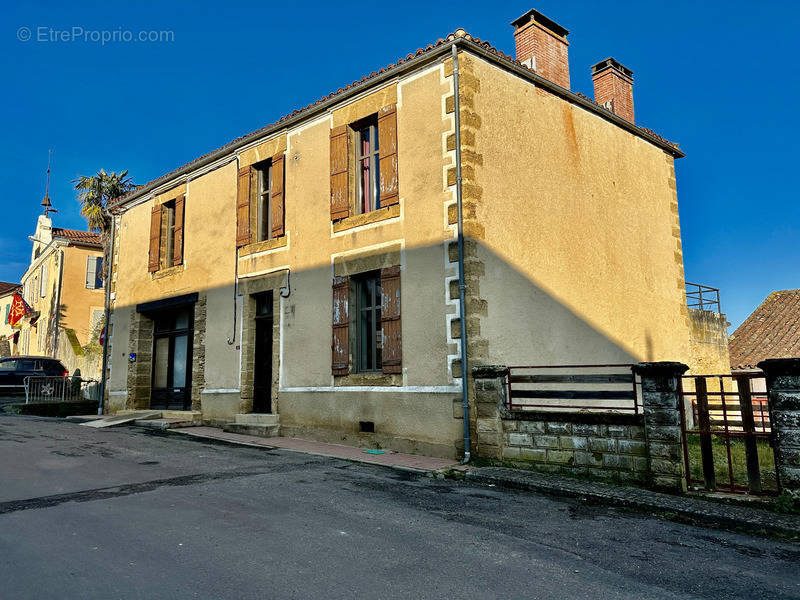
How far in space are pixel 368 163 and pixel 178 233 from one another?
250 inches

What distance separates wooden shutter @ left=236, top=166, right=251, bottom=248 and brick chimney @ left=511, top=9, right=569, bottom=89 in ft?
21.0

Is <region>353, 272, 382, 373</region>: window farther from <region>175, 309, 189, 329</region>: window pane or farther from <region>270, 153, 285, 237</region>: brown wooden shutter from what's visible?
<region>175, 309, 189, 329</region>: window pane

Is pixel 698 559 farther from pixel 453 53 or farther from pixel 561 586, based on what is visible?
pixel 453 53

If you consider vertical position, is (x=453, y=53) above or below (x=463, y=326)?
above

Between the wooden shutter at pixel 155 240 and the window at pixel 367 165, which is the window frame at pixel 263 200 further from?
the wooden shutter at pixel 155 240

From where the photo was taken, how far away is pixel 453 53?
9.41 meters

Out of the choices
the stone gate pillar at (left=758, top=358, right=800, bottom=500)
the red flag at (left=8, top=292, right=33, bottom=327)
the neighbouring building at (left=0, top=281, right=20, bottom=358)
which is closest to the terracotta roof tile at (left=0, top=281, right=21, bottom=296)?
the neighbouring building at (left=0, top=281, right=20, bottom=358)

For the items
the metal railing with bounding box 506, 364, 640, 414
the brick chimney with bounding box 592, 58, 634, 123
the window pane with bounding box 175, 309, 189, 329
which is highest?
the brick chimney with bounding box 592, 58, 634, 123

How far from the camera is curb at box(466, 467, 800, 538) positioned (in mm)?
5477

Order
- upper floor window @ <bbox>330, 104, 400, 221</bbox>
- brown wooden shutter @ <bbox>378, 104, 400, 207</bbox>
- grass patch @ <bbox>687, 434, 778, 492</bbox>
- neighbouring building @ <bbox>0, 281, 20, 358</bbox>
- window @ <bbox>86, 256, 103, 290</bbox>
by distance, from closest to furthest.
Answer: grass patch @ <bbox>687, 434, 778, 492</bbox> → brown wooden shutter @ <bbox>378, 104, 400, 207</bbox> → upper floor window @ <bbox>330, 104, 400, 221</bbox> → window @ <bbox>86, 256, 103, 290</bbox> → neighbouring building @ <bbox>0, 281, 20, 358</bbox>

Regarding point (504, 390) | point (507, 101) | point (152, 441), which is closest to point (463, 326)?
point (504, 390)

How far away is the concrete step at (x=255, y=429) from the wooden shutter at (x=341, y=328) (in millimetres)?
2013

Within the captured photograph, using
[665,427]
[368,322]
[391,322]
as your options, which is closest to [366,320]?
[368,322]

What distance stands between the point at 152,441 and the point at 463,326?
20.5 feet
